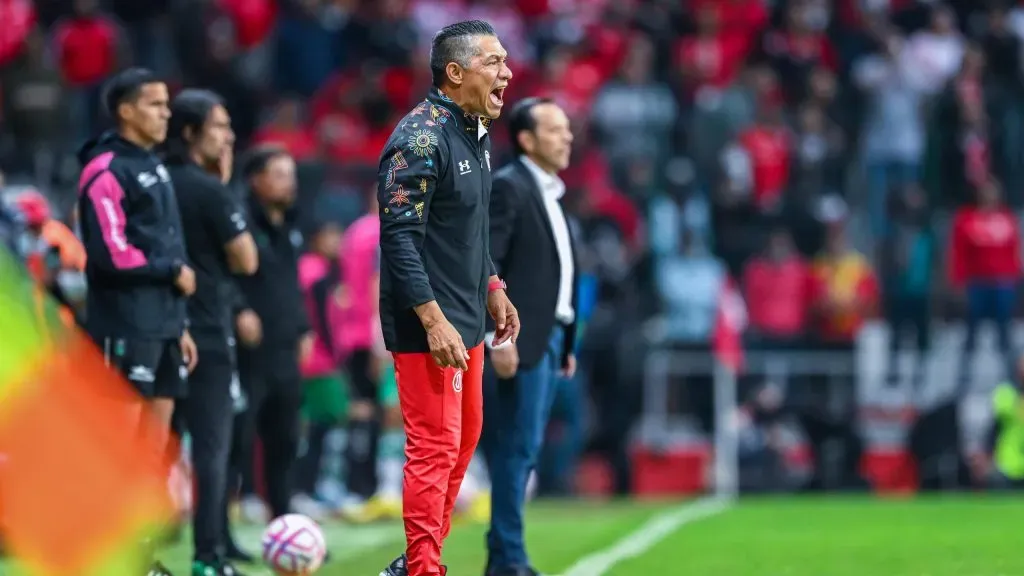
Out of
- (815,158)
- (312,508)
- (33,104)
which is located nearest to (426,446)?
(312,508)

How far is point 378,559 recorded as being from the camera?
34.3 feet

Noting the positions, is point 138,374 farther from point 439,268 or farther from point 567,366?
point 567,366

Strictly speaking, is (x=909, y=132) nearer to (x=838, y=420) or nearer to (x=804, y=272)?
(x=804, y=272)

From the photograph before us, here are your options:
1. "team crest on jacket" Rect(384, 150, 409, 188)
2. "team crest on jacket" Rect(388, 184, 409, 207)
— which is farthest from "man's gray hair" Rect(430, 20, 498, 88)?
"team crest on jacket" Rect(388, 184, 409, 207)

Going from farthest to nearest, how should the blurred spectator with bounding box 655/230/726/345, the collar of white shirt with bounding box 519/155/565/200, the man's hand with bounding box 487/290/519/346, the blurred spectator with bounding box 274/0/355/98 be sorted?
1. the blurred spectator with bounding box 274/0/355/98
2. the blurred spectator with bounding box 655/230/726/345
3. the collar of white shirt with bounding box 519/155/565/200
4. the man's hand with bounding box 487/290/519/346

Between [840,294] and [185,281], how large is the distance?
11.5 meters

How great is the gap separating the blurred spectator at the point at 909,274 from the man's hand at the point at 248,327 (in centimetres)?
999

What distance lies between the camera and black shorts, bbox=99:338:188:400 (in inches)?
324

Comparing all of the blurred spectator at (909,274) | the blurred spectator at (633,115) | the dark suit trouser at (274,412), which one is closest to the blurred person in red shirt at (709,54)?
the blurred spectator at (633,115)

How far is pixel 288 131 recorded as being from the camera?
19141 millimetres

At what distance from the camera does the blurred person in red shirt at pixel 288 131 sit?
1906 cm

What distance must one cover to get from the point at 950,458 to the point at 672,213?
3.93 m

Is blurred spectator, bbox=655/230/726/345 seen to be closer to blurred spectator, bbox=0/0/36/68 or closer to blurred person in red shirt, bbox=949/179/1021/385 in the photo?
blurred person in red shirt, bbox=949/179/1021/385

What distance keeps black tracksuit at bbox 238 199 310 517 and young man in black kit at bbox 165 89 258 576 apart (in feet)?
3.31
